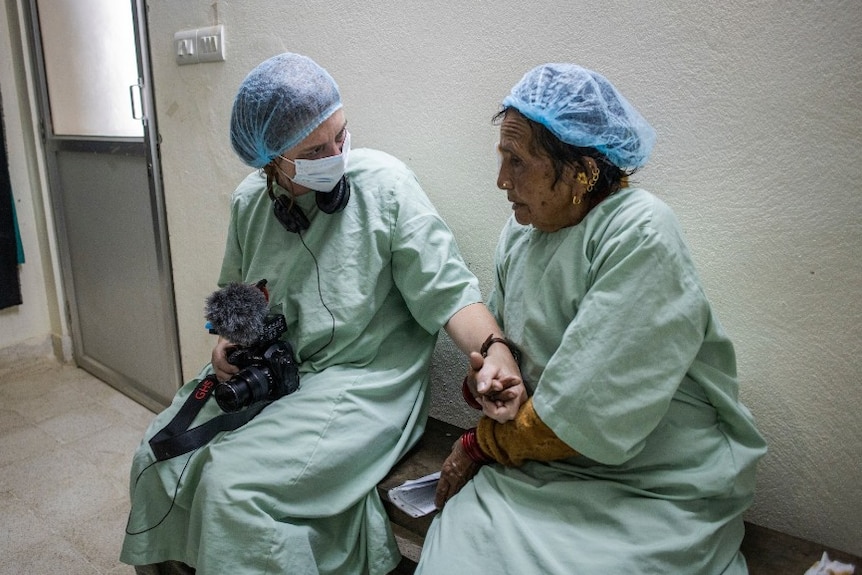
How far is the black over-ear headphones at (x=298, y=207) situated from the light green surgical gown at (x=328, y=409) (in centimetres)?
2

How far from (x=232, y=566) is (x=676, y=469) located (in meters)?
0.87

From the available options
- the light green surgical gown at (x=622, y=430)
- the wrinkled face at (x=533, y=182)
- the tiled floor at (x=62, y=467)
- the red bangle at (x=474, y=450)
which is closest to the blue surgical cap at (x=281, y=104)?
the wrinkled face at (x=533, y=182)

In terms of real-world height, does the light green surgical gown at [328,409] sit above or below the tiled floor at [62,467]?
above

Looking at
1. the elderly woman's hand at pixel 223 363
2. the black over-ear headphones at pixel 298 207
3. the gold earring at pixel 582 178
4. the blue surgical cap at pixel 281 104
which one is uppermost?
the blue surgical cap at pixel 281 104

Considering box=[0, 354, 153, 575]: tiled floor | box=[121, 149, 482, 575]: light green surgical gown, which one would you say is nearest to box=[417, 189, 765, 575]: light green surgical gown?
box=[121, 149, 482, 575]: light green surgical gown

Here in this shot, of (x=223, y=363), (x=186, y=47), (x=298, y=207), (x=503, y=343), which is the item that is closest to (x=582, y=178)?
(x=503, y=343)

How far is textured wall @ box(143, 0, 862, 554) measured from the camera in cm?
113

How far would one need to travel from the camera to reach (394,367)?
1495mm

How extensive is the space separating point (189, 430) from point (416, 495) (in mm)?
539

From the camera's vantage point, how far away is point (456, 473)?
50.0 inches

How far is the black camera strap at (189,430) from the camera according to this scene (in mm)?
1411

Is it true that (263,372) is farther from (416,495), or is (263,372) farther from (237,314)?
(416,495)

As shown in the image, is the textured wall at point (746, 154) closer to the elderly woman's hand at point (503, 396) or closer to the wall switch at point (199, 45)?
the elderly woman's hand at point (503, 396)

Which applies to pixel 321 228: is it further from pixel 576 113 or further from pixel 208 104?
pixel 208 104
